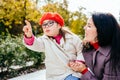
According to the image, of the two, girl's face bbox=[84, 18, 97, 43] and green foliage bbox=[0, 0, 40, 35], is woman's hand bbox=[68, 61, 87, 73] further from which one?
green foliage bbox=[0, 0, 40, 35]

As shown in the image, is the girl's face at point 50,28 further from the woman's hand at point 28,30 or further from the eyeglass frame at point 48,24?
the woman's hand at point 28,30

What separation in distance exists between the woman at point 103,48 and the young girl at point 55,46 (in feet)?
0.69

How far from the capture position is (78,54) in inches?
119

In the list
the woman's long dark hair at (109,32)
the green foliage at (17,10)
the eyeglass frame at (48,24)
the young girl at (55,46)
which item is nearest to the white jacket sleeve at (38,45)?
the young girl at (55,46)

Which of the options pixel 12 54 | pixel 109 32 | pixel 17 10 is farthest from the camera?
pixel 17 10

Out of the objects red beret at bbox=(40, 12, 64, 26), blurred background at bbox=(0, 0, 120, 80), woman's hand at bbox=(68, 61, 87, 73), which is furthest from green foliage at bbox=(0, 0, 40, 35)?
woman's hand at bbox=(68, 61, 87, 73)

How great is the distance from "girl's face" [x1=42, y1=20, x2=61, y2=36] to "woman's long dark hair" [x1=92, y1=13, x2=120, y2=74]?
0.52 m

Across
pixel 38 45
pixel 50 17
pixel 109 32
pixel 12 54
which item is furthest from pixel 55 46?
pixel 12 54

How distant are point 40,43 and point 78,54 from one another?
375 mm

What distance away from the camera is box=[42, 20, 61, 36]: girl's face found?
3141mm

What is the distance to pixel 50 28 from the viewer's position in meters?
3.14

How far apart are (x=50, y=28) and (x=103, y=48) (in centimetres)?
61

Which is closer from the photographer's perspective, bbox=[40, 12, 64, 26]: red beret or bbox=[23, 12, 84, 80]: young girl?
bbox=[23, 12, 84, 80]: young girl

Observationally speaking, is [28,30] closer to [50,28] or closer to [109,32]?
[50,28]
